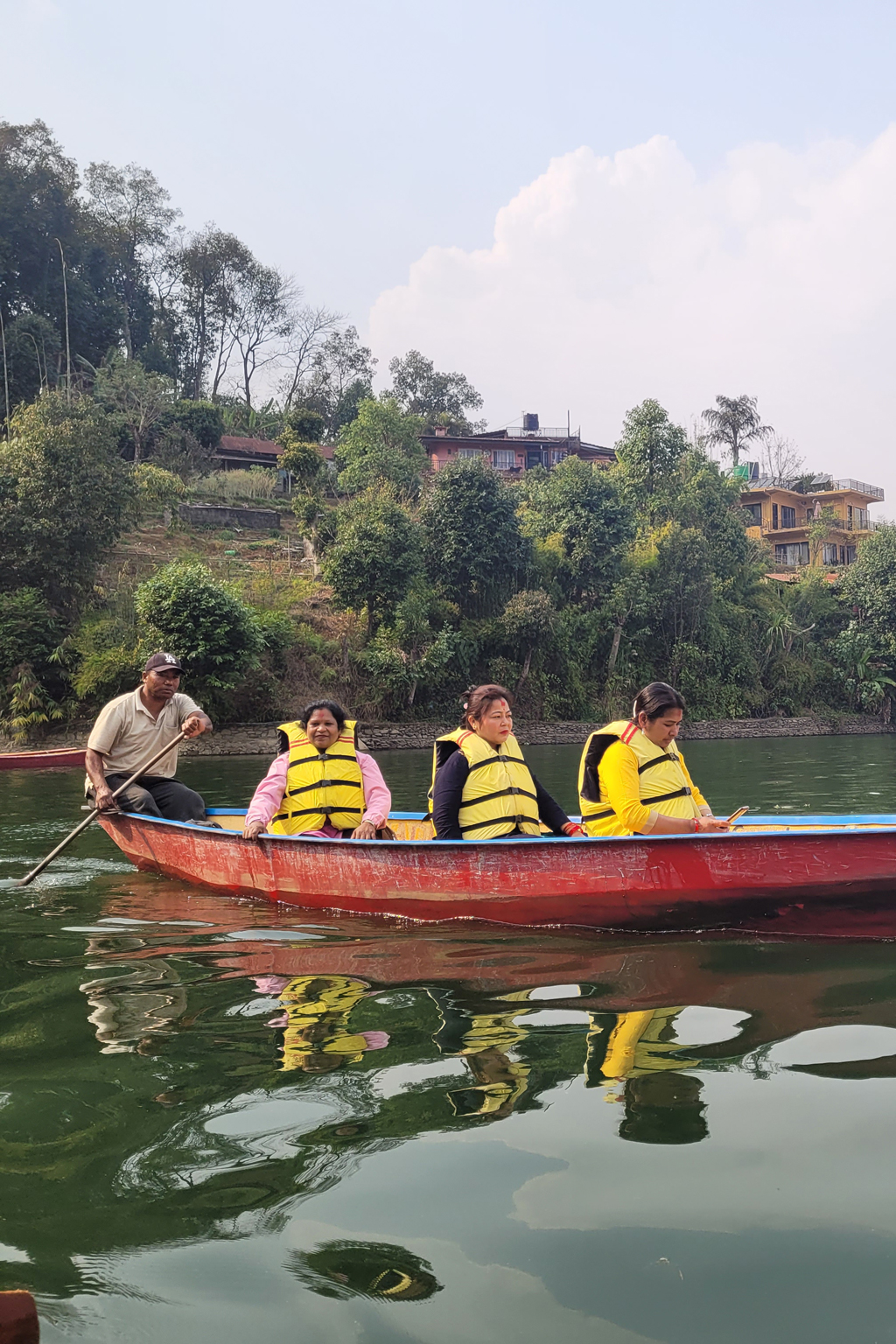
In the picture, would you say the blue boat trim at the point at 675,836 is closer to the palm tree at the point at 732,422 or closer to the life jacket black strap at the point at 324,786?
the life jacket black strap at the point at 324,786

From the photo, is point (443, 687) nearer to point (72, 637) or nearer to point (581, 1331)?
point (72, 637)

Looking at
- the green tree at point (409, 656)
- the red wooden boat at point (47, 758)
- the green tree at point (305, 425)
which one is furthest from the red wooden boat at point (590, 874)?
the green tree at point (305, 425)

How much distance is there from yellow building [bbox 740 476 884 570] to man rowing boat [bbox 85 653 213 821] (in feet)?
117

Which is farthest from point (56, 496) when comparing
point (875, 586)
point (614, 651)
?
point (875, 586)

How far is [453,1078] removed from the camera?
112 inches

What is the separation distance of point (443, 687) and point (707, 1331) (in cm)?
2296

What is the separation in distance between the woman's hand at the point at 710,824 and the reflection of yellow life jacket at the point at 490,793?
82 centimetres

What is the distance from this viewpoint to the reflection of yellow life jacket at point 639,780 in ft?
16.0

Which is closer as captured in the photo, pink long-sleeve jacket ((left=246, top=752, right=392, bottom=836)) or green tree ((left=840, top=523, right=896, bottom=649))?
pink long-sleeve jacket ((left=246, top=752, right=392, bottom=836))

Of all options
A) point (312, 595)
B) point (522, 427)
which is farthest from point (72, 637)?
point (522, 427)

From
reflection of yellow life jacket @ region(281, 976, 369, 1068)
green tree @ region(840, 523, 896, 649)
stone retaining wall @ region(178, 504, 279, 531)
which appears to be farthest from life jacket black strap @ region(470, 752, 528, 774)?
green tree @ region(840, 523, 896, 649)

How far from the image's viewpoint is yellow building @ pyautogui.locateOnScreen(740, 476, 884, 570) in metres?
39.9

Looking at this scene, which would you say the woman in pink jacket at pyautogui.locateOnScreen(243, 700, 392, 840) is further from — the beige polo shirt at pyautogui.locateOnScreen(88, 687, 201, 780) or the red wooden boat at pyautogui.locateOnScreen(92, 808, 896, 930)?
the beige polo shirt at pyautogui.locateOnScreen(88, 687, 201, 780)

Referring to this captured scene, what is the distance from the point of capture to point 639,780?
4.88 meters
